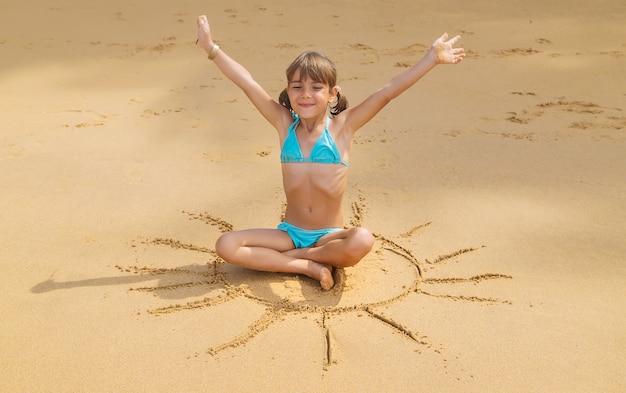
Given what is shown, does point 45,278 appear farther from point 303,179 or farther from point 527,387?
point 527,387

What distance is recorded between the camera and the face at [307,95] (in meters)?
2.55

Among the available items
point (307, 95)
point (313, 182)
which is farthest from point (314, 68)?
point (313, 182)

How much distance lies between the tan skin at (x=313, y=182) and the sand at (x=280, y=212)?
0.09 m

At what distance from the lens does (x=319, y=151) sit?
8.59 ft

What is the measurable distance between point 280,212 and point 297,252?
1.57 ft

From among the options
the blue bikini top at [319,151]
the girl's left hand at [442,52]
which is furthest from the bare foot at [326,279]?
the girl's left hand at [442,52]

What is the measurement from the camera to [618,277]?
8.34 feet

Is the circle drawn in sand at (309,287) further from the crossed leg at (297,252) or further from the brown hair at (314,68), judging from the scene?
the brown hair at (314,68)

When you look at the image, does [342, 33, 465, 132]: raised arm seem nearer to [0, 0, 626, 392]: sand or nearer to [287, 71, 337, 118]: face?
[287, 71, 337, 118]: face

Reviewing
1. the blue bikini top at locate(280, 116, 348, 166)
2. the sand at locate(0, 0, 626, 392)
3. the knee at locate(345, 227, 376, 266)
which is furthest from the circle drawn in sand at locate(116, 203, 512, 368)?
the blue bikini top at locate(280, 116, 348, 166)

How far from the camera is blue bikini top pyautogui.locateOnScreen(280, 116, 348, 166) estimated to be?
103 inches

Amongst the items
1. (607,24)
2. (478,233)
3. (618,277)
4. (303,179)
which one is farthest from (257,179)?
(607,24)

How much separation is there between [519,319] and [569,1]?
5381 millimetres

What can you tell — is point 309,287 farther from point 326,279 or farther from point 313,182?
point 313,182
